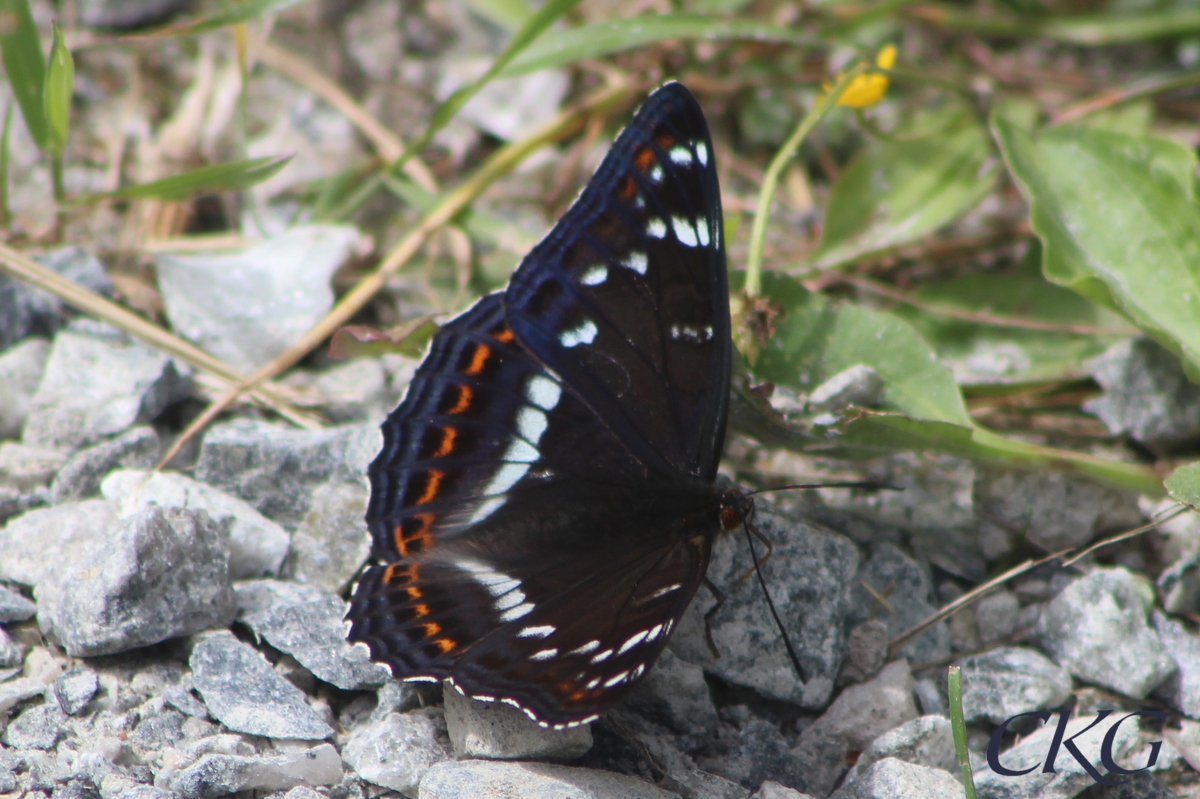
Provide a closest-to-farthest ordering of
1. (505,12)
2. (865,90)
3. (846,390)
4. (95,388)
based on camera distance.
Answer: (846,390) → (95,388) → (865,90) → (505,12)

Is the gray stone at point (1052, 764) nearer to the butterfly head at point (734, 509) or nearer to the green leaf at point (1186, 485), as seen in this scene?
the green leaf at point (1186, 485)

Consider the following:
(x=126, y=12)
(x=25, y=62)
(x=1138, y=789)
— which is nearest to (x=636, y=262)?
(x=1138, y=789)

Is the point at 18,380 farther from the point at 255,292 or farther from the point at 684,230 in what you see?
the point at 684,230

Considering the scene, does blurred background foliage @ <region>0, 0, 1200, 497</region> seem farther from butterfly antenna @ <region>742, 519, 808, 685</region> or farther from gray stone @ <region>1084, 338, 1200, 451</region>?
butterfly antenna @ <region>742, 519, 808, 685</region>

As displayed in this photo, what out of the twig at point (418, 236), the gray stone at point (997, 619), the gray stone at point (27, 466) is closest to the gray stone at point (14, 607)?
the gray stone at point (27, 466)

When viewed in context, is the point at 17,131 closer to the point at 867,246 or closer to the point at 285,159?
the point at 285,159

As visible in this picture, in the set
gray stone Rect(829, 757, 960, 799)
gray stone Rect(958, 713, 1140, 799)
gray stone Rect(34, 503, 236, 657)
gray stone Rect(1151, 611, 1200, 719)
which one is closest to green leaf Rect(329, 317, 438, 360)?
gray stone Rect(34, 503, 236, 657)
